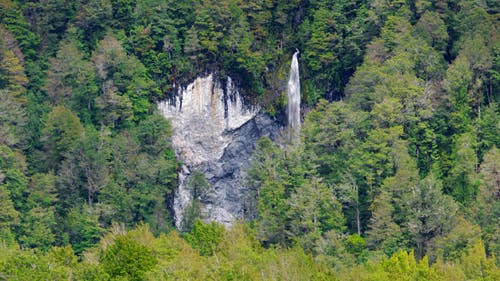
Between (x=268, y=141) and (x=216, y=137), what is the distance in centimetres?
301

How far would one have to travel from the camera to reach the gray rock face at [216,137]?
63.7m

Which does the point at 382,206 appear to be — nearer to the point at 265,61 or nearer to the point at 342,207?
the point at 342,207

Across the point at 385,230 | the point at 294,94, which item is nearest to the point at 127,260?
the point at 385,230

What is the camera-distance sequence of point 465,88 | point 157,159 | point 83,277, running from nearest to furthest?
point 83,277, point 465,88, point 157,159

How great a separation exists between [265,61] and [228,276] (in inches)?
723

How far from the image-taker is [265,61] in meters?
64.4

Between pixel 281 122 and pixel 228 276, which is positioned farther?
pixel 281 122

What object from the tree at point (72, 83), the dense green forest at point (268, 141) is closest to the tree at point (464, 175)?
the dense green forest at point (268, 141)

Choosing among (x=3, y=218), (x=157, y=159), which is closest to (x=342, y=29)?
(x=157, y=159)

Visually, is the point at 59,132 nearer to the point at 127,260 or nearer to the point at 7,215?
the point at 7,215

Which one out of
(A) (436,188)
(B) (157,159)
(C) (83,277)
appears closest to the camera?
(C) (83,277)

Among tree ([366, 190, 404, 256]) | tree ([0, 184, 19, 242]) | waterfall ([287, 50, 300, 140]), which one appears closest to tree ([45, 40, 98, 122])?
tree ([0, 184, 19, 242])

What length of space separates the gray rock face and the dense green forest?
682 mm

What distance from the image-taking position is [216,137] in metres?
64.1
